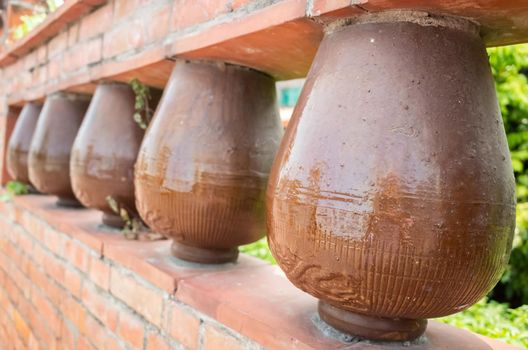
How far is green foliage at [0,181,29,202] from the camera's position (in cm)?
264

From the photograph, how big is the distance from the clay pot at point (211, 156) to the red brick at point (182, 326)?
0.18m

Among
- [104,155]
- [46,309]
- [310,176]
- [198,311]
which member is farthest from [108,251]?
[310,176]

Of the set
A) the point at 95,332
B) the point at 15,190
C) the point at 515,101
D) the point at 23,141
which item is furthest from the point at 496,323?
the point at 515,101

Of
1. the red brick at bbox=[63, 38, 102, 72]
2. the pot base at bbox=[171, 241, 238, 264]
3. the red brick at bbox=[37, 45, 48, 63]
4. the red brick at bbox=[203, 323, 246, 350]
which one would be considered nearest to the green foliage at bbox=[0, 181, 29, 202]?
the red brick at bbox=[37, 45, 48, 63]

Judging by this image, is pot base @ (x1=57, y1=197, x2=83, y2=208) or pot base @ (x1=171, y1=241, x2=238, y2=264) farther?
pot base @ (x1=57, y1=197, x2=83, y2=208)

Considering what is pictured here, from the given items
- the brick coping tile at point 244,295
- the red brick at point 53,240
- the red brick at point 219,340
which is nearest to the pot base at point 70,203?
the red brick at point 53,240

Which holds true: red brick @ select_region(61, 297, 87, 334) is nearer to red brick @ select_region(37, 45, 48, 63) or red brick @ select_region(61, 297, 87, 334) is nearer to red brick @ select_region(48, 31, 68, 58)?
red brick @ select_region(48, 31, 68, 58)

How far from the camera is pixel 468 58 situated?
32.1 inches

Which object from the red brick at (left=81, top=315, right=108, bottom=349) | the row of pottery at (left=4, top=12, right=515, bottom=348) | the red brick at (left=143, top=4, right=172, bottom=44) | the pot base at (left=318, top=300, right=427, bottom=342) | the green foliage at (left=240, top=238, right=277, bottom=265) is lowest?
the red brick at (left=81, top=315, right=108, bottom=349)

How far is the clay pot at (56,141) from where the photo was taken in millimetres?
2074

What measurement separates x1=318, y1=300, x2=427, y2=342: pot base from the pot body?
95 centimetres

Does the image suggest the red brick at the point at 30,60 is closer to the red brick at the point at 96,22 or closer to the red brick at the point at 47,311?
the red brick at the point at 96,22

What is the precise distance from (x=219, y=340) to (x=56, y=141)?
137 cm

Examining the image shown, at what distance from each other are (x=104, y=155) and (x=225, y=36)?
2.43ft
